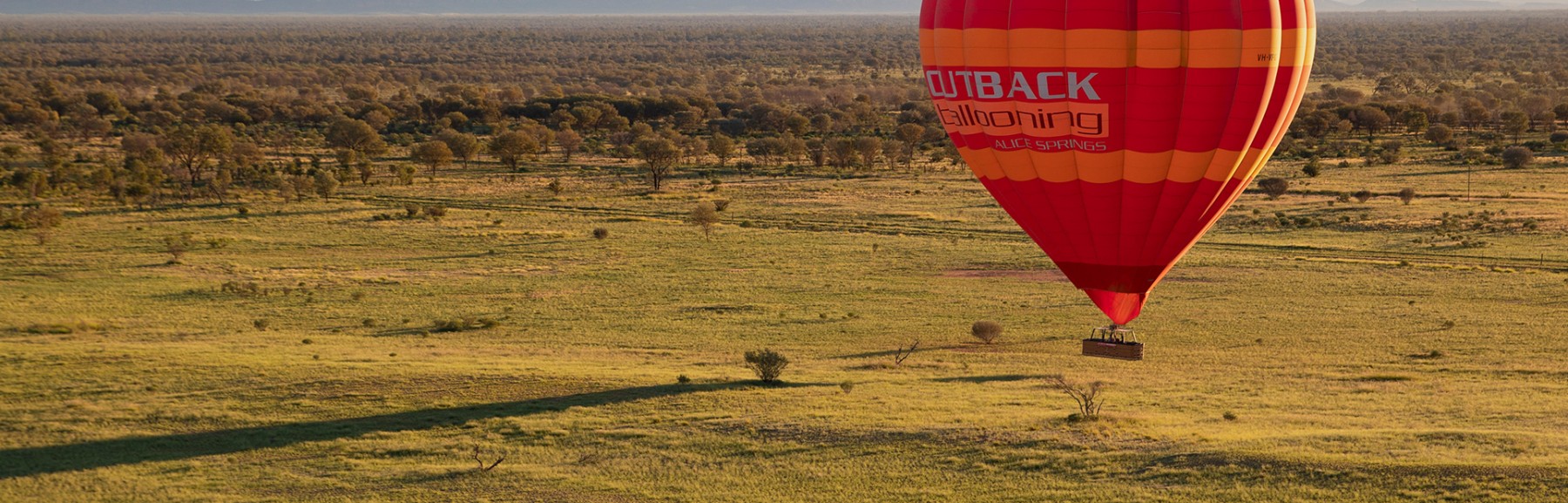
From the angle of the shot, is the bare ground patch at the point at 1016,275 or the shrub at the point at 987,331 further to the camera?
the bare ground patch at the point at 1016,275

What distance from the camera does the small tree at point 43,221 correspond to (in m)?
49.1

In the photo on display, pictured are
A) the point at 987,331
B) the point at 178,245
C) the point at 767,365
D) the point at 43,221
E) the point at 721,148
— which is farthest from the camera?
the point at 721,148

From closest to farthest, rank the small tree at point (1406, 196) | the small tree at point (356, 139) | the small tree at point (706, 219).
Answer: the small tree at point (706, 219), the small tree at point (1406, 196), the small tree at point (356, 139)

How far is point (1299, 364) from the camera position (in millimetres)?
31234

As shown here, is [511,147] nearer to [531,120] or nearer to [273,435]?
[531,120]

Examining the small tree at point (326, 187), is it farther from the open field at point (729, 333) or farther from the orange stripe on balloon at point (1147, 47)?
the orange stripe on balloon at point (1147, 47)

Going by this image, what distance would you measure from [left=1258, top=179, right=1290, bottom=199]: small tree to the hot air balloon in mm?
38417

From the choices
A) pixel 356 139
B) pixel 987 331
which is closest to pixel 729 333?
pixel 987 331

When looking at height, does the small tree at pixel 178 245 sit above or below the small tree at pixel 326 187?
below

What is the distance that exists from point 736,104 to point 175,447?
304 ft

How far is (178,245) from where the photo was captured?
4784 cm

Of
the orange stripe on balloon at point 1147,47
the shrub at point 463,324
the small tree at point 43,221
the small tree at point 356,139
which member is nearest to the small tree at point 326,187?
the small tree at point 43,221

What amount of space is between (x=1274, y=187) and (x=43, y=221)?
44778 mm

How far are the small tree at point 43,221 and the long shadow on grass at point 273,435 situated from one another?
2562 centimetres
